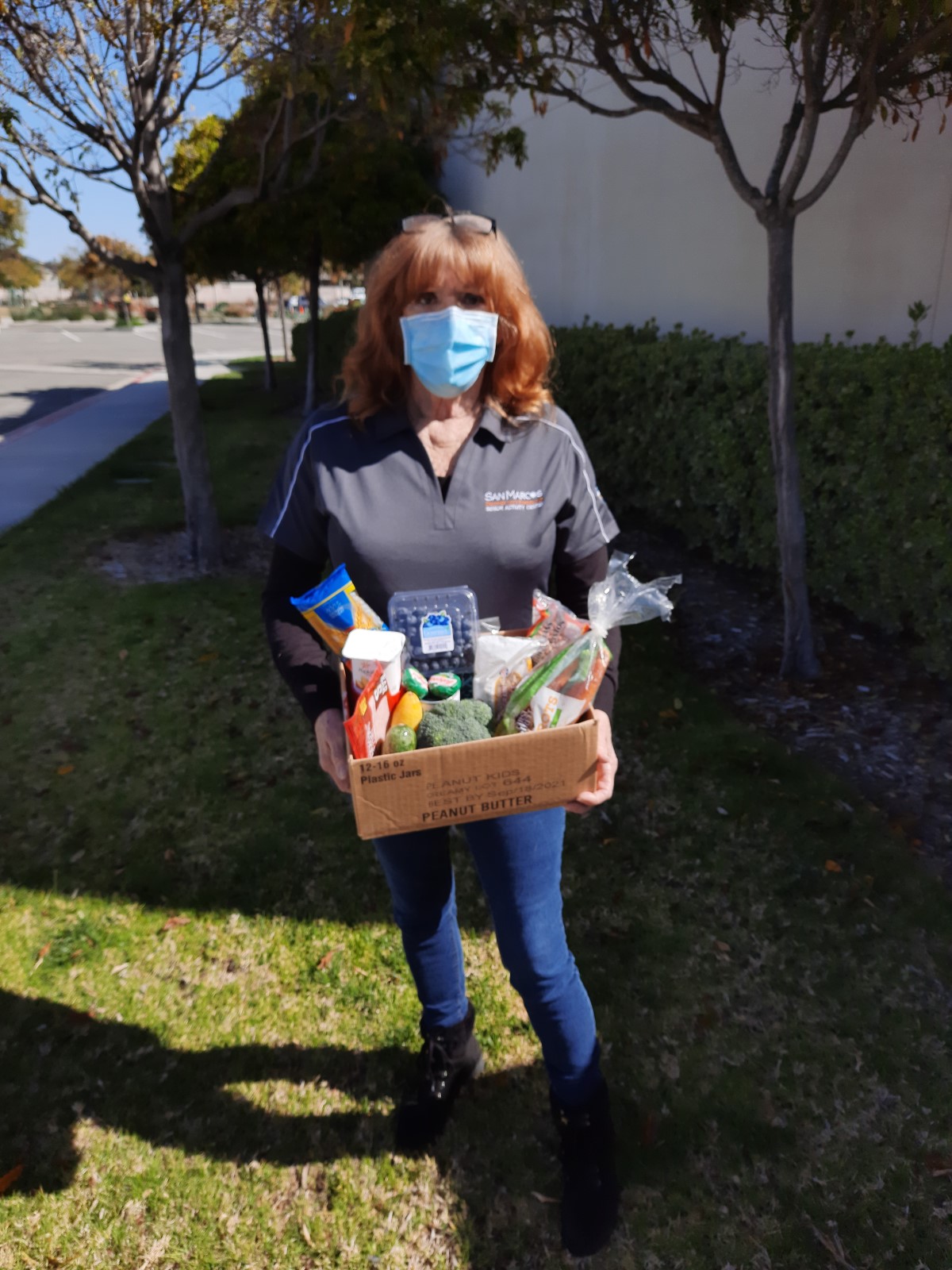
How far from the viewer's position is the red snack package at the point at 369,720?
1.55m

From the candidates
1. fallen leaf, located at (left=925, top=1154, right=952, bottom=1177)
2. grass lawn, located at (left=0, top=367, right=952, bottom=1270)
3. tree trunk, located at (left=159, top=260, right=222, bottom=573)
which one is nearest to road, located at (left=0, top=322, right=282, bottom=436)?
tree trunk, located at (left=159, top=260, right=222, bottom=573)

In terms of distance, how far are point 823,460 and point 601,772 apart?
3855 mm

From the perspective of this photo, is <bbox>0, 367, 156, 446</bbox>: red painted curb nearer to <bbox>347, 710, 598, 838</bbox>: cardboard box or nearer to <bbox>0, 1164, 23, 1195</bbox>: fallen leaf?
<bbox>0, 1164, 23, 1195</bbox>: fallen leaf

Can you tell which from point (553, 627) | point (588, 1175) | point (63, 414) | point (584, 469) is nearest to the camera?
point (553, 627)

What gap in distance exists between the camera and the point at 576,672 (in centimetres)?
170

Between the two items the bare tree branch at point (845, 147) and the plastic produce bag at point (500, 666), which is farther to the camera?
the bare tree branch at point (845, 147)

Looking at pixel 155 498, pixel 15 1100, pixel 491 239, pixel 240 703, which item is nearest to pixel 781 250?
pixel 491 239

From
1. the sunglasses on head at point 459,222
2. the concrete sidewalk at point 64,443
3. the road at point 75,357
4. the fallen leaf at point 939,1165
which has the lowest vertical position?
the fallen leaf at point 939,1165

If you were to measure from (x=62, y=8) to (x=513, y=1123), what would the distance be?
596 centimetres

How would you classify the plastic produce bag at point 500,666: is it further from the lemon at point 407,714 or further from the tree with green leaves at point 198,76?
the tree with green leaves at point 198,76

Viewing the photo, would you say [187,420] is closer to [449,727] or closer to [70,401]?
[449,727]

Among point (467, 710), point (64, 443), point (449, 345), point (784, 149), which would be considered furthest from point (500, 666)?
point (64, 443)

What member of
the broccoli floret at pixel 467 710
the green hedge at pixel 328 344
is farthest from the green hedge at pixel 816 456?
the green hedge at pixel 328 344

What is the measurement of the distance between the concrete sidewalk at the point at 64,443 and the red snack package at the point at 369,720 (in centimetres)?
783
